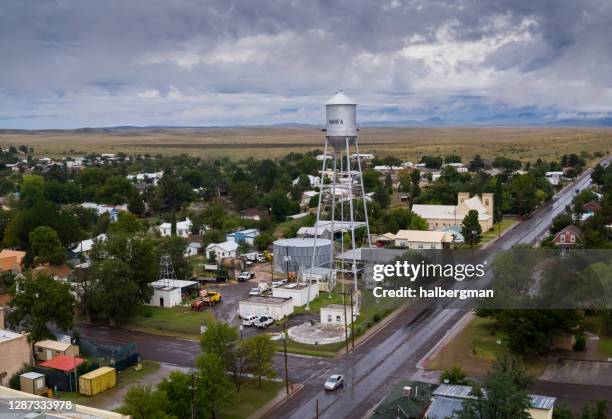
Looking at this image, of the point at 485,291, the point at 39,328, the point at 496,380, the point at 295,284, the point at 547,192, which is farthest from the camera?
the point at 547,192

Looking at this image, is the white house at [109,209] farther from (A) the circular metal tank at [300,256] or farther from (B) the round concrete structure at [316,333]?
(B) the round concrete structure at [316,333]

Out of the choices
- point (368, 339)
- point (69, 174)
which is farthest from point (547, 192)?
point (69, 174)

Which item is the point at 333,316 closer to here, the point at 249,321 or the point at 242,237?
the point at 249,321

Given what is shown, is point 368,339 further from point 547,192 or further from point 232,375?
point 547,192

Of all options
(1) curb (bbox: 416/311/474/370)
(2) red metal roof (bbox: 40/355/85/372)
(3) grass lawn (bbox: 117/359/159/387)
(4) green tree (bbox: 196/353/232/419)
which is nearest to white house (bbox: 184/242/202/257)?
(3) grass lawn (bbox: 117/359/159/387)

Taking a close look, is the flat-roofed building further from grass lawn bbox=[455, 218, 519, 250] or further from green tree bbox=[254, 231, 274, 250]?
green tree bbox=[254, 231, 274, 250]
